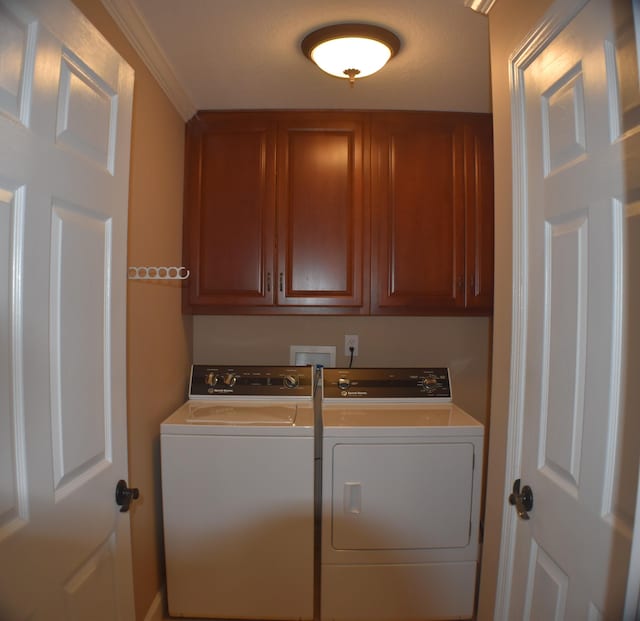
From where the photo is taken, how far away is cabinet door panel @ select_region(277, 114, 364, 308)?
1940 mm

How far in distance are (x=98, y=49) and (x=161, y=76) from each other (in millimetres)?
793

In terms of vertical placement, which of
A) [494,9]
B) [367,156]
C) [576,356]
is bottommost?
[576,356]

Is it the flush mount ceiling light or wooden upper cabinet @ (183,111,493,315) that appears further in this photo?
wooden upper cabinet @ (183,111,493,315)

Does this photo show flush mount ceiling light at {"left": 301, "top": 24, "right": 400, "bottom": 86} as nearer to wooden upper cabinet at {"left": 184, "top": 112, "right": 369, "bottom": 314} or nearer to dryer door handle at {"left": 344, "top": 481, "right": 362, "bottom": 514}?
wooden upper cabinet at {"left": 184, "top": 112, "right": 369, "bottom": 314}

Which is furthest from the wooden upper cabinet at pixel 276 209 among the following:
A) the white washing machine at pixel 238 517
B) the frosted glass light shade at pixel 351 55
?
the white washing machine at pixel 238 517

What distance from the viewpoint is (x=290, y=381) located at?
2021 mm

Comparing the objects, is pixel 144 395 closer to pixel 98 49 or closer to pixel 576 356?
pixel 98 49

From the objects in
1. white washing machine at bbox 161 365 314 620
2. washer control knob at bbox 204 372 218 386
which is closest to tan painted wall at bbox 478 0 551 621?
white washing machine at bbox 161 365 314 620

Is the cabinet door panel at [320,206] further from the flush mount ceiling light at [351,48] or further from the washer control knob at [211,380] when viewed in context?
the washer control knob at [211,380]

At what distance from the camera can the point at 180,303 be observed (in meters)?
1.98

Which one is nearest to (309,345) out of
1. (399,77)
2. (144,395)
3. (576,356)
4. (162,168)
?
(144,395)

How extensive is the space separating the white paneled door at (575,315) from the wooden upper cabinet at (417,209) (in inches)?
33.5

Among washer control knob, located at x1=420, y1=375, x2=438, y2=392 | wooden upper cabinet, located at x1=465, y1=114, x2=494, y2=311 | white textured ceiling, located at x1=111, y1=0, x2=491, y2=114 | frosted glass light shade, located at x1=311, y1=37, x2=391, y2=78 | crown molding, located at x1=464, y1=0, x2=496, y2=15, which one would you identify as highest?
white textured ceiling, located at x1=111, y1=0, x2=491, y2=114

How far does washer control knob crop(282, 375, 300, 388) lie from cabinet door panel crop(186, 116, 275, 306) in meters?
0.40
